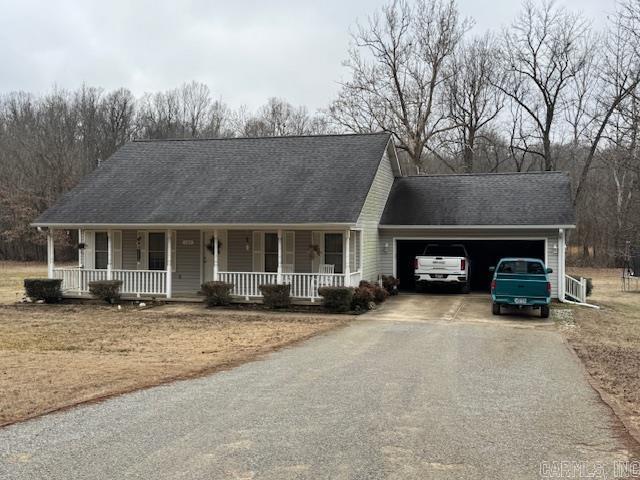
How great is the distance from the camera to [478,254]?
2659cm

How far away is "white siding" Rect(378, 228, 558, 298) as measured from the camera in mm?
20312

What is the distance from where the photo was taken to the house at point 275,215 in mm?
18891

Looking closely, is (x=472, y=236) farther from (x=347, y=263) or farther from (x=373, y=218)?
(x=347, y=263)

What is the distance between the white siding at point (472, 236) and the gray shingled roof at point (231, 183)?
10.1 feet

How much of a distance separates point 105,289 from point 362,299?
8127 millimetres

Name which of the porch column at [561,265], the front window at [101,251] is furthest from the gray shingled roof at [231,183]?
the porch column at [561,265]

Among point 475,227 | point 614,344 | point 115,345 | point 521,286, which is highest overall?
point 475,227

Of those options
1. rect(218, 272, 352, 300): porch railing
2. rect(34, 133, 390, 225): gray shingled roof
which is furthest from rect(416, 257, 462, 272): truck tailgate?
rect(34, 133, 390, 225): gray shingled roof

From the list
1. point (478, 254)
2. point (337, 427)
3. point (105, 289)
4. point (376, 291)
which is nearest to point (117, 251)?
point (105, 289)

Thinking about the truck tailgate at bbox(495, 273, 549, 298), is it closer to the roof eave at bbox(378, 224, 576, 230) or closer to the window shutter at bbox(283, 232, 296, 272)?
the roof eave at bbox(378, 224, 576, 230)

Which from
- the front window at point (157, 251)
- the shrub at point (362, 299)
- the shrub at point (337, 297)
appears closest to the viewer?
the shrub at point (337, 297)

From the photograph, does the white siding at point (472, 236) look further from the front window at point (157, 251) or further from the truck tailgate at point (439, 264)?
the front window at point (157, 251)

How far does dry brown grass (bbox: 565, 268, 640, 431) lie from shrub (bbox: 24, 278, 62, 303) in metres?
15.6

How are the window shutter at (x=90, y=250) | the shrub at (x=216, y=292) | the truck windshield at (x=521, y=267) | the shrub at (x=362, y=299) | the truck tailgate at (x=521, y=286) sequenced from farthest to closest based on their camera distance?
the window shutter at (x=90, y=250) → the shrub at (x=216, y=292) → the shrub at (x=362, y=299) → the truck windshield at (x=521, y=267) → the truck tailgate at (x=521, y=286)
